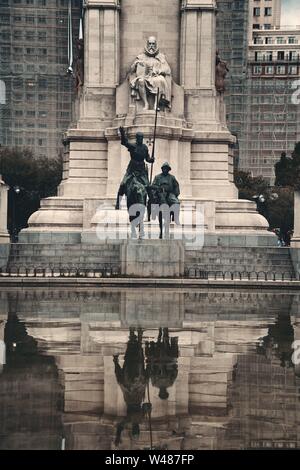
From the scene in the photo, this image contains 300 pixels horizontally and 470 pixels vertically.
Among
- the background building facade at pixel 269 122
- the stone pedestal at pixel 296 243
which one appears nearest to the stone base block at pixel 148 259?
the stone pedestal at pixel 296 243

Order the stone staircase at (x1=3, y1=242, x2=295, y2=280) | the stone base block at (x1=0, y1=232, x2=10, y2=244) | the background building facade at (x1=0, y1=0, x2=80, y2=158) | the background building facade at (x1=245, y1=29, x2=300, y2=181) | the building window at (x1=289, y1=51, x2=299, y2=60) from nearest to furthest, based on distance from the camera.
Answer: the stone staircase at (x1=3, y1=242, x2=295, y2=280)
the stone base block at (x1=0, y1=232, x2=10, y2=244)
the background building facade at (x1=0, y1=0, x2=80, y2=158)
the background building facade at (x1=245, y1=29, x2=300, y2=181)
the building window at (x1=289, y1=51, x2=299, y2=60)

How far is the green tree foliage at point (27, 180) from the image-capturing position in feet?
262

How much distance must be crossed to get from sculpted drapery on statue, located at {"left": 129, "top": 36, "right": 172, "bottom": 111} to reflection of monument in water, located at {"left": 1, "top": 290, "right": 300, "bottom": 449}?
21.1 metres

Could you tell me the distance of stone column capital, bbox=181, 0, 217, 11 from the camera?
1866 inches

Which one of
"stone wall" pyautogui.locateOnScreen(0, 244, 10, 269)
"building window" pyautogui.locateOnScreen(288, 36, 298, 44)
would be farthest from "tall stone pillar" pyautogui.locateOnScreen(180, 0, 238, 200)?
"building window" pyautogui.locateOnScreen(288, 36, 298, 44)

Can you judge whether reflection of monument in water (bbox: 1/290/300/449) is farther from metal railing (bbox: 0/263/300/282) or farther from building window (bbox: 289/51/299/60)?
building window (bbox: 289/51/299/60)

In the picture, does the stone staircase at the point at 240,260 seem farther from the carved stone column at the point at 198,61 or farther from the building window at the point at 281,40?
the building window at the point at 281,40

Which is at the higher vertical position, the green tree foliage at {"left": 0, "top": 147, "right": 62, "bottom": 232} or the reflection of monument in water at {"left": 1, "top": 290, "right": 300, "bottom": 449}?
the green tree foliage at {"left": 0, "top": 147, "right": 62, "bottom": 232}

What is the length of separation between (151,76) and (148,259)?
1290 cm

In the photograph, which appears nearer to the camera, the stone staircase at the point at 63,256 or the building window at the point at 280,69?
the stone staircase at the point at 63,256

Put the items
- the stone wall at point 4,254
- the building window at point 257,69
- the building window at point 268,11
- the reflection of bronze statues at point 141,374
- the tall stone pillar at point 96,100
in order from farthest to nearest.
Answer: the building window at point 268,11 → the building window at point 257,69 → the tall stone pillar at point 96,100 → the stone wall at point 4,254 → the reflection of bronze statues at point 141,374

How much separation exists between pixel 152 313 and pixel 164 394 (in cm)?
1113

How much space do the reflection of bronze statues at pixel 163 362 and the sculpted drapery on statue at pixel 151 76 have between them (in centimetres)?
2827

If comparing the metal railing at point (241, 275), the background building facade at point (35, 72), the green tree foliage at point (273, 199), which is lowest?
the metal railing at point (241, 275)
